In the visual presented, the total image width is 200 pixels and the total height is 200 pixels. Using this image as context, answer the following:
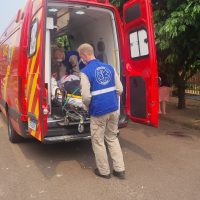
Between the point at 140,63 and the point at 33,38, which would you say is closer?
the point at 33,38

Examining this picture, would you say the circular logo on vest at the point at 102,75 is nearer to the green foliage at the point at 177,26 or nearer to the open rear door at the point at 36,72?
the open rear door at the point at 36,72

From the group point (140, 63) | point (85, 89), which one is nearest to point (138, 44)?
point (140, 63)

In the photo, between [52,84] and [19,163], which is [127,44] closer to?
[52,84]

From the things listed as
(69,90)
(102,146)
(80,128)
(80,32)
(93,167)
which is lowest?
(93,167)

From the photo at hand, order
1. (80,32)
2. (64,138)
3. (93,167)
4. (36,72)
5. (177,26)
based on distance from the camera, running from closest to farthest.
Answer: (36,72) < (64,138) < (93,167) < (177,26) < (80,32)

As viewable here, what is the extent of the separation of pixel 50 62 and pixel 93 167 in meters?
1.79

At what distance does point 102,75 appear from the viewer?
498 cm

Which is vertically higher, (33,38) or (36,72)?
(33,38)

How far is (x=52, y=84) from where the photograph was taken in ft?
20.7

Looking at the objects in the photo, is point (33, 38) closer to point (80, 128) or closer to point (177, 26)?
point (80, 128)

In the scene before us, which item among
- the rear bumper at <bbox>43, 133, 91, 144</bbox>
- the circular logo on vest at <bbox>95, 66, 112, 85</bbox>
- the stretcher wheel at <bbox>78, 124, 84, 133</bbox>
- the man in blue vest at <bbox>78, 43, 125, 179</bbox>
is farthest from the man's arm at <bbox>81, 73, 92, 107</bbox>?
the rear bumper at <bbox>43, 133, 91, 144</bbox>

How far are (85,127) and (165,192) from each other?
5.66 feet

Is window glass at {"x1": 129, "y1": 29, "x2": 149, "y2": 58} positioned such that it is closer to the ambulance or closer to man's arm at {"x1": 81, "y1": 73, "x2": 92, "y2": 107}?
the ambulance

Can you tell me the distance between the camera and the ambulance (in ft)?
17.3
